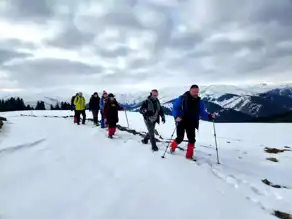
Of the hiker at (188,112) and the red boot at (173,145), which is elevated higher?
the hiker at (188,112)

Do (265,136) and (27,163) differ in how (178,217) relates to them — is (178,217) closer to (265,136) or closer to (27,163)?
(27,163)

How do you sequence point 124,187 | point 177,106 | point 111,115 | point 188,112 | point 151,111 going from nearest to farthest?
point 124,187 < point 188,112 < point 177,106 < point 151,111 < point 111,115

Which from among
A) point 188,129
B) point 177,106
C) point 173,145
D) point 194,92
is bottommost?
point 173,145

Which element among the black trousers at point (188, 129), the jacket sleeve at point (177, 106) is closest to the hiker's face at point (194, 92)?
the jacket sleeve at point (177, 106)

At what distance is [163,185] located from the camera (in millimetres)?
7848

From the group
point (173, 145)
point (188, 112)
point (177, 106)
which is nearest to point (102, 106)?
point (173, 145)

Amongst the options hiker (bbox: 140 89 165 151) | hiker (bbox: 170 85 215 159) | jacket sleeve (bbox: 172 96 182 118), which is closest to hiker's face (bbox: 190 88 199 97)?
hiker (bbox: 170 85 215 159)

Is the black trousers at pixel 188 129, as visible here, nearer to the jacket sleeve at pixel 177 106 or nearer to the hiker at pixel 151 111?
the jacket sleeve at pixel 177 106

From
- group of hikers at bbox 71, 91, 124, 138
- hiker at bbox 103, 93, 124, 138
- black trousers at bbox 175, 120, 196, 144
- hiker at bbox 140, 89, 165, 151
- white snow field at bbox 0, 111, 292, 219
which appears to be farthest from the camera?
group of hikers at bbox 71, 91, 124, 138

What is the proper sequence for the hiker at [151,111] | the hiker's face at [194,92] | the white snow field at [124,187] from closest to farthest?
the white snow field at [124,187]
the hiker's face at [194,92]
the hiker at [151,111]

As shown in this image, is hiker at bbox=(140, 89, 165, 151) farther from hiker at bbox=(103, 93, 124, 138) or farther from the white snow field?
hiker at bbox=(103, 93, 124, 138)

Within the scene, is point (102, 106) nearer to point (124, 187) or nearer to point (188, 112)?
point (188, 112)

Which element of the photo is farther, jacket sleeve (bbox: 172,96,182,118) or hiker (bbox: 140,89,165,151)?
hiker (bbox: 140,89,165,151)

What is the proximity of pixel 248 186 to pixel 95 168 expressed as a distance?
4622mm
